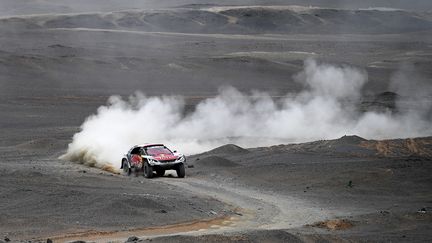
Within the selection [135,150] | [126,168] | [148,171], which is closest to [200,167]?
[135,150]

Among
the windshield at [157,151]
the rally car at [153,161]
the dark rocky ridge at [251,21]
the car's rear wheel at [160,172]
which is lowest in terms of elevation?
the dark rocky ridge at [251,21]

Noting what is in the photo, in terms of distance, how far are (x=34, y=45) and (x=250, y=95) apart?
117ft

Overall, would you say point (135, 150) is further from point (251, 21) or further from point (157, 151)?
point (251, 21)

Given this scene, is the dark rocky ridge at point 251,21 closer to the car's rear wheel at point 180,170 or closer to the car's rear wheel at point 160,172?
the car's rear wheel at point 160,172

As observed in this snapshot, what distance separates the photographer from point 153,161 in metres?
29.5

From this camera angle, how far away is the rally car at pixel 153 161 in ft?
96.5

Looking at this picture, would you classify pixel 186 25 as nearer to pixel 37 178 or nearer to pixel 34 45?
pixel 34 45

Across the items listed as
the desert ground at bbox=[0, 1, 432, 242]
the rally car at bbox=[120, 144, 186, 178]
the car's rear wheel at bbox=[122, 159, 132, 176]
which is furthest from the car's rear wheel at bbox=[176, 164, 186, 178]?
the car's rear wheel at bbox=[122, 159, 132, 176]

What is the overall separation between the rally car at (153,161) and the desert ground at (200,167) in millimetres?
445

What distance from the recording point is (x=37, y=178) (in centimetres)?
2633

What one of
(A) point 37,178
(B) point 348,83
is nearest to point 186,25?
(B) point 348,83

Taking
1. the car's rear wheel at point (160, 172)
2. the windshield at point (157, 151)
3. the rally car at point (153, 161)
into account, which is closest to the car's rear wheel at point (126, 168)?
the rally car at point (153, 161)

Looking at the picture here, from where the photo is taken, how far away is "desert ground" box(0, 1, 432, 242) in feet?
65.3

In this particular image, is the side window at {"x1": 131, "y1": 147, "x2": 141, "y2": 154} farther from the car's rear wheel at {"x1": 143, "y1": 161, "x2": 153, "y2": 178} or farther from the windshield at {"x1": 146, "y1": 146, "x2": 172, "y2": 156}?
the car's rear wheel at {"x1": 143, "y1": 161, "x2": 153, "y2": 178}
